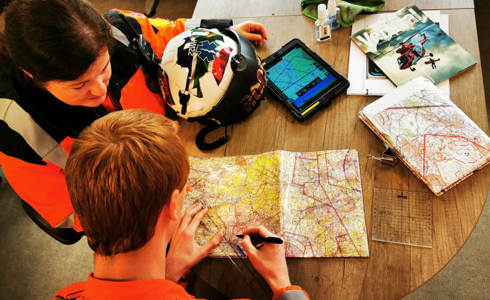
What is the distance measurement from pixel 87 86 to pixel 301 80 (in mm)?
643

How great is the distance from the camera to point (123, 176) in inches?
26.0

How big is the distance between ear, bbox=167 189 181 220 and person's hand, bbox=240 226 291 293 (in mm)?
228

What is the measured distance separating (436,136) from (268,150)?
18.6 inches

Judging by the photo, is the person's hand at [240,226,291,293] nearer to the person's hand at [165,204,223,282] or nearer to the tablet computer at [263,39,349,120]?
the person's hand at [165,204,223,282]

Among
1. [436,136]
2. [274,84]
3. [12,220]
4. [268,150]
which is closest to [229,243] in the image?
[268,150]

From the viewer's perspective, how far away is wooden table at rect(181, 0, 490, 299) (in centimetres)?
85

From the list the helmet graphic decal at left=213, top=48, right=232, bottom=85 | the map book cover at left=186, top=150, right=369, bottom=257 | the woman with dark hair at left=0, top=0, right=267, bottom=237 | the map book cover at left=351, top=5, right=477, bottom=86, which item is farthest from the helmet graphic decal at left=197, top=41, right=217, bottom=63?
the map book cover at left=351, top=5, right=477, bottom=86

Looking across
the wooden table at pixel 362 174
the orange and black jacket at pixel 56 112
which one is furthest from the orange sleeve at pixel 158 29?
the wooden table at pixel 362 174

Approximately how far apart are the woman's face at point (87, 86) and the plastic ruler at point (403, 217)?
0.80 meters

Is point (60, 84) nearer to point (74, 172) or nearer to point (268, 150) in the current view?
point (74, 172)

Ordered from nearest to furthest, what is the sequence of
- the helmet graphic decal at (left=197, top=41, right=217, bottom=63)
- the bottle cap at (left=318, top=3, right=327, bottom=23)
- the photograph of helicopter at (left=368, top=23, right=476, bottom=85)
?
the helmet graphic decal at (left=197, top=41, right=217, bottom=63) → the photograph of helicopter at (left=368, top=23, right=476, bottom=85) → the bottle cap at (left=318, top=3, right=327, bottom=23)

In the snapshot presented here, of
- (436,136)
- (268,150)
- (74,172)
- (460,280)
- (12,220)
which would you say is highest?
(74,172)

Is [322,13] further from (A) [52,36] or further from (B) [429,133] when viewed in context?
(A) [52,36]

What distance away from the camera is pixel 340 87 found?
1115mm
